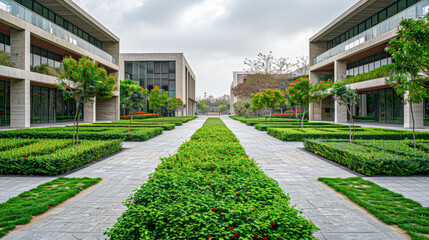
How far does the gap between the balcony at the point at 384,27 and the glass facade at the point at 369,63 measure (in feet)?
8.91

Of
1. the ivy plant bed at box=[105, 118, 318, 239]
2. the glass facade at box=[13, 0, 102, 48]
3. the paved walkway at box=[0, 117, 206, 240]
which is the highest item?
the glass facade at box=[13, 0, 102, 48]

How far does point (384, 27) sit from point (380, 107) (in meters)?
8.03

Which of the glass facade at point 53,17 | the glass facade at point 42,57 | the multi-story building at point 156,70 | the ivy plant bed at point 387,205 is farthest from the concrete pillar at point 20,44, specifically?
the multi-story building at point 156,70

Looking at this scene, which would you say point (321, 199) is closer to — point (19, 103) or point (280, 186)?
point (280, 186)

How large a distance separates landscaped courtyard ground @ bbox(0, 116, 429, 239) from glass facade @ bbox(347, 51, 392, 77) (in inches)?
824

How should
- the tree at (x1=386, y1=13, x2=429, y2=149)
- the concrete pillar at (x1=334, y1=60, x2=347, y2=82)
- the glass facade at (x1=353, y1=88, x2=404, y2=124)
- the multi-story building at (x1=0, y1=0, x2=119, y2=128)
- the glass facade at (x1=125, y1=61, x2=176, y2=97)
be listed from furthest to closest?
the glass facade at (x1=125, y1=61, x2=176, y2=97) → the concrete pillar at (x1=334, y1=60, x2=347, y2=82) → the glass facade at (x1=353, y1=88, x2=404, y2=124) → the multi-story building at (x1=0, y1=0, x2=119, y2=128) → the tree at (x1=386, y1=13, x2=429, y2=149)

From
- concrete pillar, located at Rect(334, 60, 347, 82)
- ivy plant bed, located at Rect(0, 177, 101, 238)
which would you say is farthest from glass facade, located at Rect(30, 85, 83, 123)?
concrete pillar, located at Rect(334, 60, 347, 82)

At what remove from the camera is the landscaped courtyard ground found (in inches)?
125

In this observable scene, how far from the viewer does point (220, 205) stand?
8.05ft

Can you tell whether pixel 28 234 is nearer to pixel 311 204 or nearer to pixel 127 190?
pixel 127 190

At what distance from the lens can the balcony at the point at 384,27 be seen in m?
16.8

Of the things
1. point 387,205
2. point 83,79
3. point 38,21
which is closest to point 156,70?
point 38,21

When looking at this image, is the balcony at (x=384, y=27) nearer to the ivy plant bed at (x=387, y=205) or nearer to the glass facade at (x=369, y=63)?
the glass facade at (x=369, y=63)

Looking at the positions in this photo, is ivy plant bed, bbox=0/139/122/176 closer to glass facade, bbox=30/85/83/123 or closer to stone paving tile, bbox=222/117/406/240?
stone paving tile, bbox=222/117/406/240
